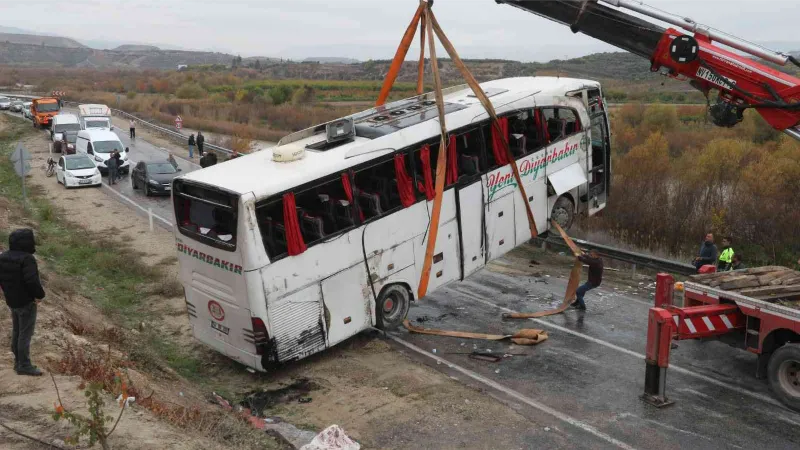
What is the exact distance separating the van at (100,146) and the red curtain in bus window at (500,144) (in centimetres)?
2282

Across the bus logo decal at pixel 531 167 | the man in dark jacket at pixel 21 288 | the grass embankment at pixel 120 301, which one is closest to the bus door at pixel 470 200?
the bus logo decal at pixel 531 167

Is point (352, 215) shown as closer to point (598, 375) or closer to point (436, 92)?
point (436, 92)

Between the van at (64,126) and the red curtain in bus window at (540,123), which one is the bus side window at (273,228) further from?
the van at (64,126)

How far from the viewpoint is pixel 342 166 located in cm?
1170

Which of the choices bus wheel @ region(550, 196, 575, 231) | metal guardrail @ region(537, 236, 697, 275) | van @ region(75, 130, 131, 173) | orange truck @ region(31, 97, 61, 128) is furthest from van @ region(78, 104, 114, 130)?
bus wheel @ region(550, 196, 575, 231)

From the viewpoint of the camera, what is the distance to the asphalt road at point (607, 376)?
953cm

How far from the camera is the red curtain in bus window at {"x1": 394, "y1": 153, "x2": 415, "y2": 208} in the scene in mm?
12391

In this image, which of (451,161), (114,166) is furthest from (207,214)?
(114,166)

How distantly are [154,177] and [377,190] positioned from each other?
17886mm

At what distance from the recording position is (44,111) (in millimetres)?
51344

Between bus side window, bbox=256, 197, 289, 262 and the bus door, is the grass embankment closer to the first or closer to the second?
bus side window, bbox=256, 197, 289, 262

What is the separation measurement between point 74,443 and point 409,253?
6.88 m

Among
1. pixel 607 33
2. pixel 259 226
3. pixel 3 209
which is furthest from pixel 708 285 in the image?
pixel 3 209

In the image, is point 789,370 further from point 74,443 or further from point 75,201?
point 75,201
